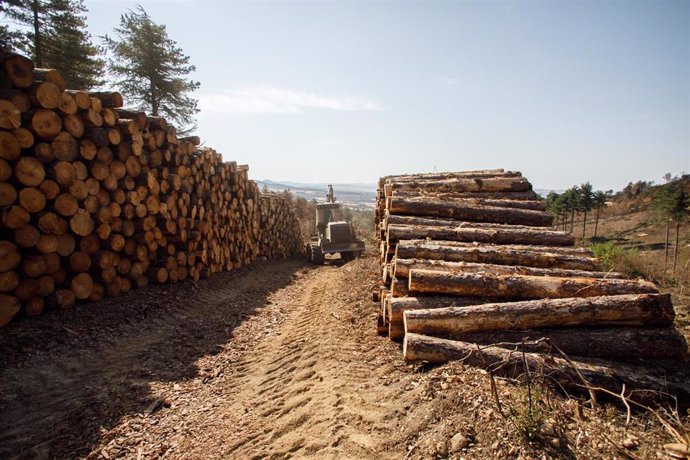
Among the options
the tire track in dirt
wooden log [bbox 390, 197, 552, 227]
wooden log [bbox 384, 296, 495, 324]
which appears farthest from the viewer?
wooden log [bbox 390, 197, 552, 227]

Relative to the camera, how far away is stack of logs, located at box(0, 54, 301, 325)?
15.4ft

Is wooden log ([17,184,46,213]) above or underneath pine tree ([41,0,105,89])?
underneath

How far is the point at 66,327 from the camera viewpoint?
4949 millimetres

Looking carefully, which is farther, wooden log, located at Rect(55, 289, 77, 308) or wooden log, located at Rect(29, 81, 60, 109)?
wooden log, located at Rect(55, 289, 77, 308)

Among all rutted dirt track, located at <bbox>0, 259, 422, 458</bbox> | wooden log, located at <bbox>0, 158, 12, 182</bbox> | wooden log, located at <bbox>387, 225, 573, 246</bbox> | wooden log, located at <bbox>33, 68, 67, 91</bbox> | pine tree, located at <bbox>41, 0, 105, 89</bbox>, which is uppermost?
pine tree, located at <bbox>41, 0, 105, 89</bbox>

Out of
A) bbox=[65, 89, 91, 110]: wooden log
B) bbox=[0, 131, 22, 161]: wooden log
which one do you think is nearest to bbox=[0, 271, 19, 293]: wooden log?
bbox=[0, 131, 22, 161]: wooden log

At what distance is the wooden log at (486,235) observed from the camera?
553cm

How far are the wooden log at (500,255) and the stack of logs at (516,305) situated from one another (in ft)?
0.04

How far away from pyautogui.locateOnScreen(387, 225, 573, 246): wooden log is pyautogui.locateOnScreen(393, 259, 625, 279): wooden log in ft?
2.94

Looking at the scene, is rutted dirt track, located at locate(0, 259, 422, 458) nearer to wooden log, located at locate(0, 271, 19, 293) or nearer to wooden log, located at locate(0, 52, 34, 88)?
wooden log, located at locate(0, 271, 19, 293)

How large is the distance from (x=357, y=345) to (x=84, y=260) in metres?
4.44

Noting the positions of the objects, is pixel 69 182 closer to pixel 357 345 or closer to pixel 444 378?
pixel 357 345

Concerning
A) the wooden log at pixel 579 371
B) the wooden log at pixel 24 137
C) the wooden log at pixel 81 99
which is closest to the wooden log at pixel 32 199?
the wooden log at pixel 24 137

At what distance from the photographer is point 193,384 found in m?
4.22
